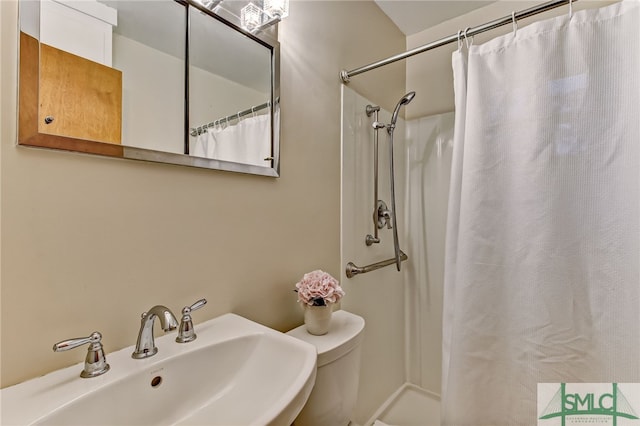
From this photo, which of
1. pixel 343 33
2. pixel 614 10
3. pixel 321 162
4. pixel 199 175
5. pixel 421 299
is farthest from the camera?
pixel 421 299

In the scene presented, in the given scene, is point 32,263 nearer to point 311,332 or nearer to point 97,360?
point 97,360

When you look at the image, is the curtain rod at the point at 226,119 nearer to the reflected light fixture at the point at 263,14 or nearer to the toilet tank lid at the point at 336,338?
the reflected light fixture at the point at 263,14

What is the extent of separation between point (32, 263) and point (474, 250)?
1344 mm

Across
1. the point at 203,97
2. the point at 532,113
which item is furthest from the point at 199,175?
the point at 532,113

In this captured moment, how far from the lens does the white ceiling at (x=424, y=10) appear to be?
1.69m

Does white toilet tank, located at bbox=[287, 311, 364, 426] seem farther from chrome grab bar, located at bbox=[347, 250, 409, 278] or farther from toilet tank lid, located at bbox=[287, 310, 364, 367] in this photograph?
chrome grab bar, located at bbox=[347, 250, 409, 278]

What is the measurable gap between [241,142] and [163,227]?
0.36 meters

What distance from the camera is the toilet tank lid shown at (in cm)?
94

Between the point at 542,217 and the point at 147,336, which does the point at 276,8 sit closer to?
the point at 147,336

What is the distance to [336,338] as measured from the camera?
3.33ft

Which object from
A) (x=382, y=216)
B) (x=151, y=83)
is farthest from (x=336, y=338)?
(x=151, y=83)

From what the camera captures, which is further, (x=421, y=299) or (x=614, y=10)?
(x=421, y=299)

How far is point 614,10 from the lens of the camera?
3.29 ft

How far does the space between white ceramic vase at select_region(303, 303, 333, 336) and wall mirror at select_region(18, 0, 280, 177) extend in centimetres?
49
